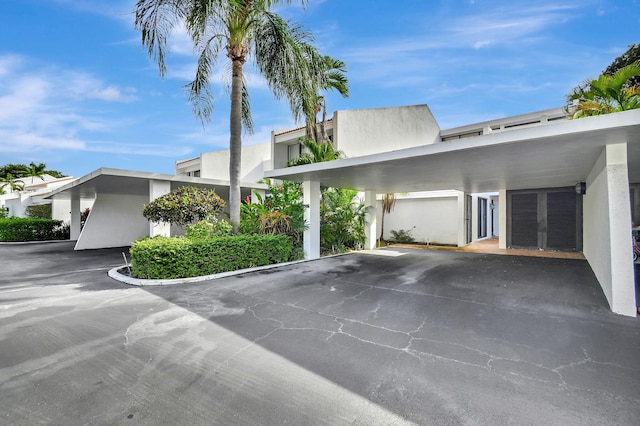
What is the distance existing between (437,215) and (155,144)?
76.5 feet

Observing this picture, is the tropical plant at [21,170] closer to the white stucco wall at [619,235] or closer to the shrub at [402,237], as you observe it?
the shrub at [402,237]

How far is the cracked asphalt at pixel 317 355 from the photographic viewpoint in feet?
8.38

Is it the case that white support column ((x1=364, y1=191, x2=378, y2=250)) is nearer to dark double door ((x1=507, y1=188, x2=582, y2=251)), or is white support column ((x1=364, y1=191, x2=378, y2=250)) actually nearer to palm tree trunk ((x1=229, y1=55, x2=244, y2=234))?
dark double door ((x1=507, y1=188, x2=582, y2=251))

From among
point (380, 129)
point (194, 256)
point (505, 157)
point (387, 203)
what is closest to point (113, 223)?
point (194, 256)

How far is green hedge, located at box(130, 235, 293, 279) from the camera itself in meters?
7.38

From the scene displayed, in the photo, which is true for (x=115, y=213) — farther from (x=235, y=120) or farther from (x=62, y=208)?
(x=235, y=120)

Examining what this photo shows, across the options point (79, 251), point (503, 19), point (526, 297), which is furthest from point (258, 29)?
point (79, 251)

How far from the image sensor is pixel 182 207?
28.2 feet

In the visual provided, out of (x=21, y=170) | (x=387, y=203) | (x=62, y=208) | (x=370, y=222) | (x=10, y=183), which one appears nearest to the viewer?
(x=370, y=222)

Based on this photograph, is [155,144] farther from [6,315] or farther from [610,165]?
[610,165]

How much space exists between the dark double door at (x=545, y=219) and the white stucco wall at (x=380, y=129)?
6.30 metres

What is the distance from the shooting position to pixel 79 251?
569 inches

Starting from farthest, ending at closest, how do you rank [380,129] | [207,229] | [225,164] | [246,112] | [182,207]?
[225,164], [380,129], [246,112], [207,229], [182,207]

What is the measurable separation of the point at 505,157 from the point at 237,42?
834 cm
